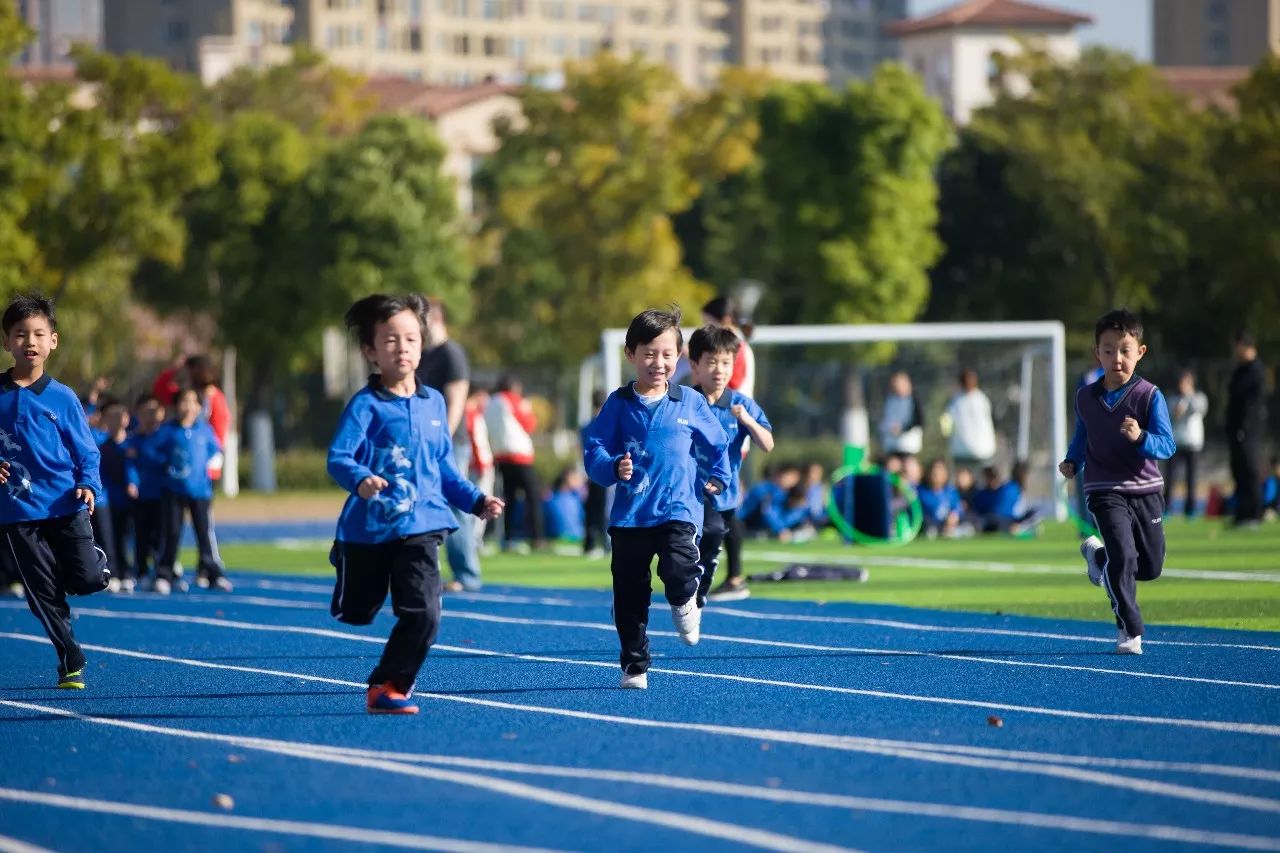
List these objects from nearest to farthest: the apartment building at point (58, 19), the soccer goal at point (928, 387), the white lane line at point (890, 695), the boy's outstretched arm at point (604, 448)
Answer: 1. the white lane line at point (890, 695)
2. the boy's outstretched arm at point (604, 448)
3. the soccer goal at point (928, 387)
4. the apartment building at point (58, 19)

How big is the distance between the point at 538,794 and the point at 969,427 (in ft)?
59.0

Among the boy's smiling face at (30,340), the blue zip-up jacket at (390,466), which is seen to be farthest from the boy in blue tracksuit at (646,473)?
the boy's smiling face at (30,340)

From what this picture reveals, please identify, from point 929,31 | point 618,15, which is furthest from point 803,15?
point 929,31

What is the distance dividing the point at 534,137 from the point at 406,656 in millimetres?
45195

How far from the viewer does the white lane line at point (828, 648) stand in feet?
32.3

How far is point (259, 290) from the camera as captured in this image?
1934 inches

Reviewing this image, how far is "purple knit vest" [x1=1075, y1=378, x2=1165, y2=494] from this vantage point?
10.9m

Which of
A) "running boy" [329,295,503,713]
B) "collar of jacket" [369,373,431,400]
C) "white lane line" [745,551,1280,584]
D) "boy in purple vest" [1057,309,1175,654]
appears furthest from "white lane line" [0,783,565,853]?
"white lane line" [745,551,1280,584]

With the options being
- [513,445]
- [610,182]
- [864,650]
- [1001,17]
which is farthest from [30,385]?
[1001,17]

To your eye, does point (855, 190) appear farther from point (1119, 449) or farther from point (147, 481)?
point (1119, 449)

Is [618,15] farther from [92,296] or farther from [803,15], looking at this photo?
[92,296]

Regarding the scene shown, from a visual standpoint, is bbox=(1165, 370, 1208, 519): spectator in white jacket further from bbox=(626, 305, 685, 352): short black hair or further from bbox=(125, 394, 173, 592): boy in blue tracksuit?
bbox=(626, 305, 685, 352): short black hair

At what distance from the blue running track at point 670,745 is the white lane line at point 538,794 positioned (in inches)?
0.7

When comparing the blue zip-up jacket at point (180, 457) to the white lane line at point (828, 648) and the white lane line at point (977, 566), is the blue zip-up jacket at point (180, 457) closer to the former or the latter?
the white lane line at point (828, 648)
